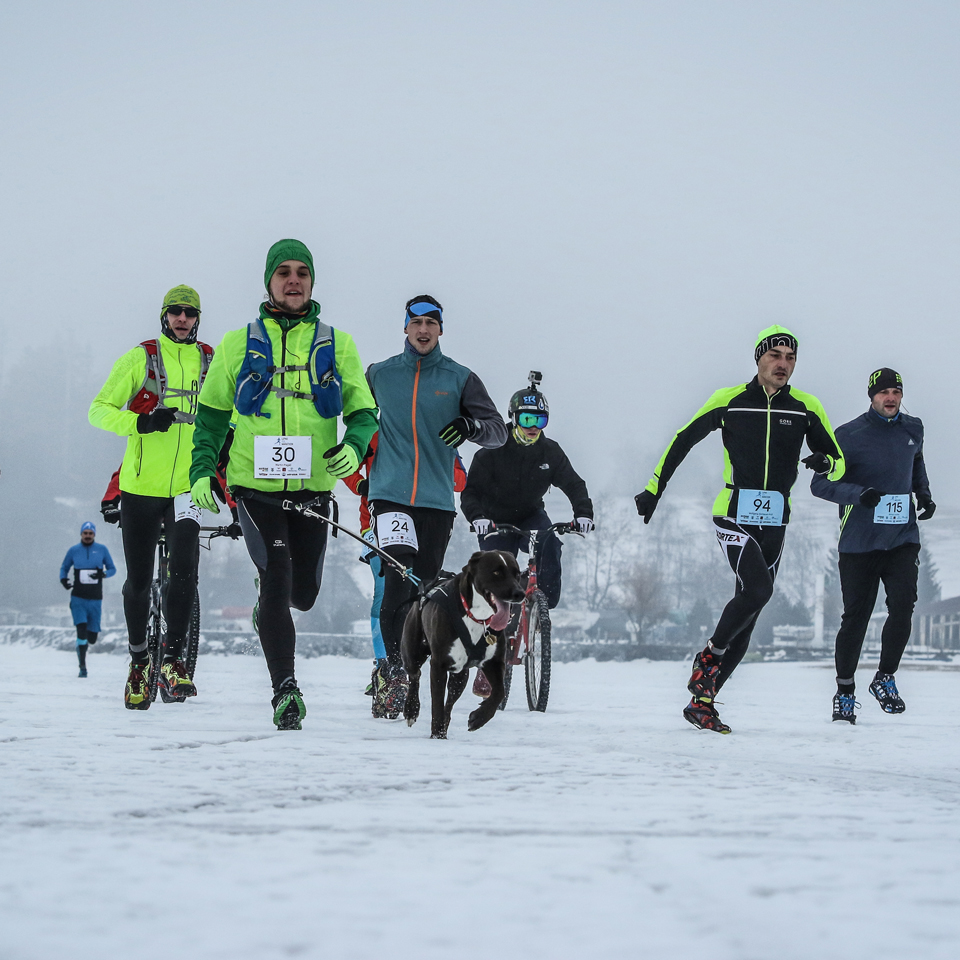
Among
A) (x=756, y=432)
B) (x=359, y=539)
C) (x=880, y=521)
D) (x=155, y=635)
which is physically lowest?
(x=155, y=635)

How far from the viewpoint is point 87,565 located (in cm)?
1698

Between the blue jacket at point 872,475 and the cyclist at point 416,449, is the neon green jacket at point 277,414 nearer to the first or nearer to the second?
the cyclist at point 416,449

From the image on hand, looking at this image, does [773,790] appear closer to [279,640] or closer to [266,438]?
[279,640]

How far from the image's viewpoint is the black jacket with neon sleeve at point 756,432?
6.49 metres

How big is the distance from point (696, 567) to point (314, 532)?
301 feet

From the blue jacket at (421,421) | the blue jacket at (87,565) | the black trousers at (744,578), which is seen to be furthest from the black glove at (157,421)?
the blue jacket at (87,565)

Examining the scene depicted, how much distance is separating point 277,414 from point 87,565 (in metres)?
12.8

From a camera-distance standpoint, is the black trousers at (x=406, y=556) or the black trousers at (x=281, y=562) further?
the black trousers at (x=406, y=556)

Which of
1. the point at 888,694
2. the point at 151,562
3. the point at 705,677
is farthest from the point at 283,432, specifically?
the point at 888,694

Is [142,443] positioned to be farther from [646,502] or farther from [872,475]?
[872,475]

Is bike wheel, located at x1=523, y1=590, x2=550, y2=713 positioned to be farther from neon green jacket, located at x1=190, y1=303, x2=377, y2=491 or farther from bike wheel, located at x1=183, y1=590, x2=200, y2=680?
bike wheel, located at x1=183, y1=590, x2=200, y2=680

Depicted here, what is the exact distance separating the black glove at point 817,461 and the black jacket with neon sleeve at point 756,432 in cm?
17

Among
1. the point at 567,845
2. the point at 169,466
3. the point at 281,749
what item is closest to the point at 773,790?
the point at 567,845

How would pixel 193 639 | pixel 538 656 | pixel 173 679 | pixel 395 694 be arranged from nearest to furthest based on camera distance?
1. pixel 395 694
2. pixel 173 679
3. pixel 538 656
4. pixel 193 639
